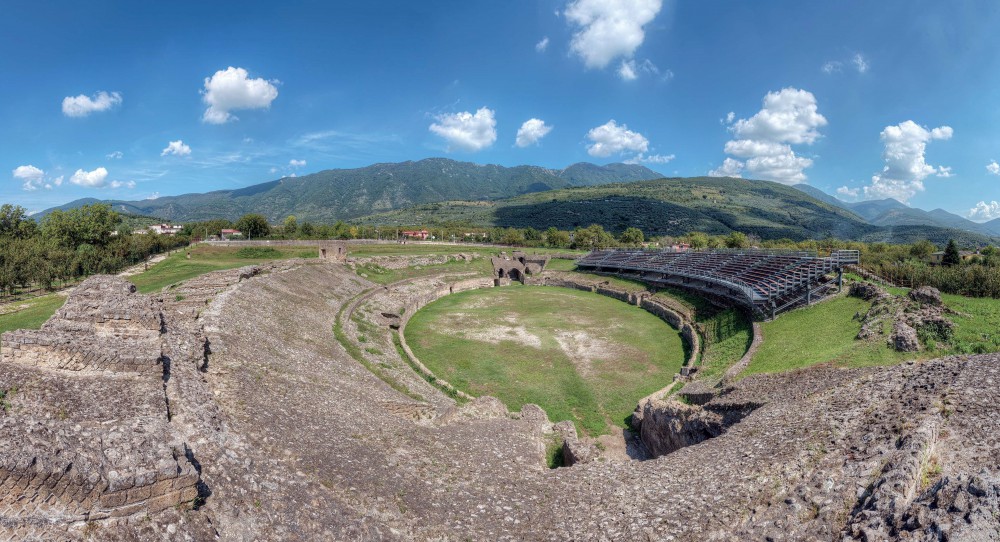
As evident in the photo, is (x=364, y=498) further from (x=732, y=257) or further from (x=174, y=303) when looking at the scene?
(x=732, y=257)

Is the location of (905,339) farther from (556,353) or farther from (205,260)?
(205,260)

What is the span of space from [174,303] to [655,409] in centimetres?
2344

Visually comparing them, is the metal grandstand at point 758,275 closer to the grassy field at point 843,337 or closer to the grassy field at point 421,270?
the grassy field at point 843,337

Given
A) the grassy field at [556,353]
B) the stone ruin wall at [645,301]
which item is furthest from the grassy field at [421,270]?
the grassy field at [556,353]

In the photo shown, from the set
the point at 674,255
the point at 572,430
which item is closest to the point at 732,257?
the point at 674,255

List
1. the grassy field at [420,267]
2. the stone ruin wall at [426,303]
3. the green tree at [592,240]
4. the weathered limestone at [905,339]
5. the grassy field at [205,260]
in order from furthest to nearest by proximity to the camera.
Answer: the green tree at [592,240] < the grassy field at [420,267] < the grassy field at [205,260] < the stone ruin wall at [426,303] < the weathered limestone at [905,339]

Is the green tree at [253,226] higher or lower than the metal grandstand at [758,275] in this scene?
higher

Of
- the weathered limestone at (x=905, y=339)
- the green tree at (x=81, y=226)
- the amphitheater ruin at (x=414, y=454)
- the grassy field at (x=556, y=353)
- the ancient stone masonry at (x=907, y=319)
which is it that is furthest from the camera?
the green tree at (x=81, y=226)

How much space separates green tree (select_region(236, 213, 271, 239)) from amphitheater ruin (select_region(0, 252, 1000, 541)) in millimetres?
86731

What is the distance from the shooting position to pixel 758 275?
33094 millimetres

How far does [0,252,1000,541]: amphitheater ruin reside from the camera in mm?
6164

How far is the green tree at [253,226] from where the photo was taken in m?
91.9

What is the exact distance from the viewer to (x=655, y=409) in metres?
17.0

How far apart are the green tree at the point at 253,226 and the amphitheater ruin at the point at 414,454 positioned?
86731 mm
